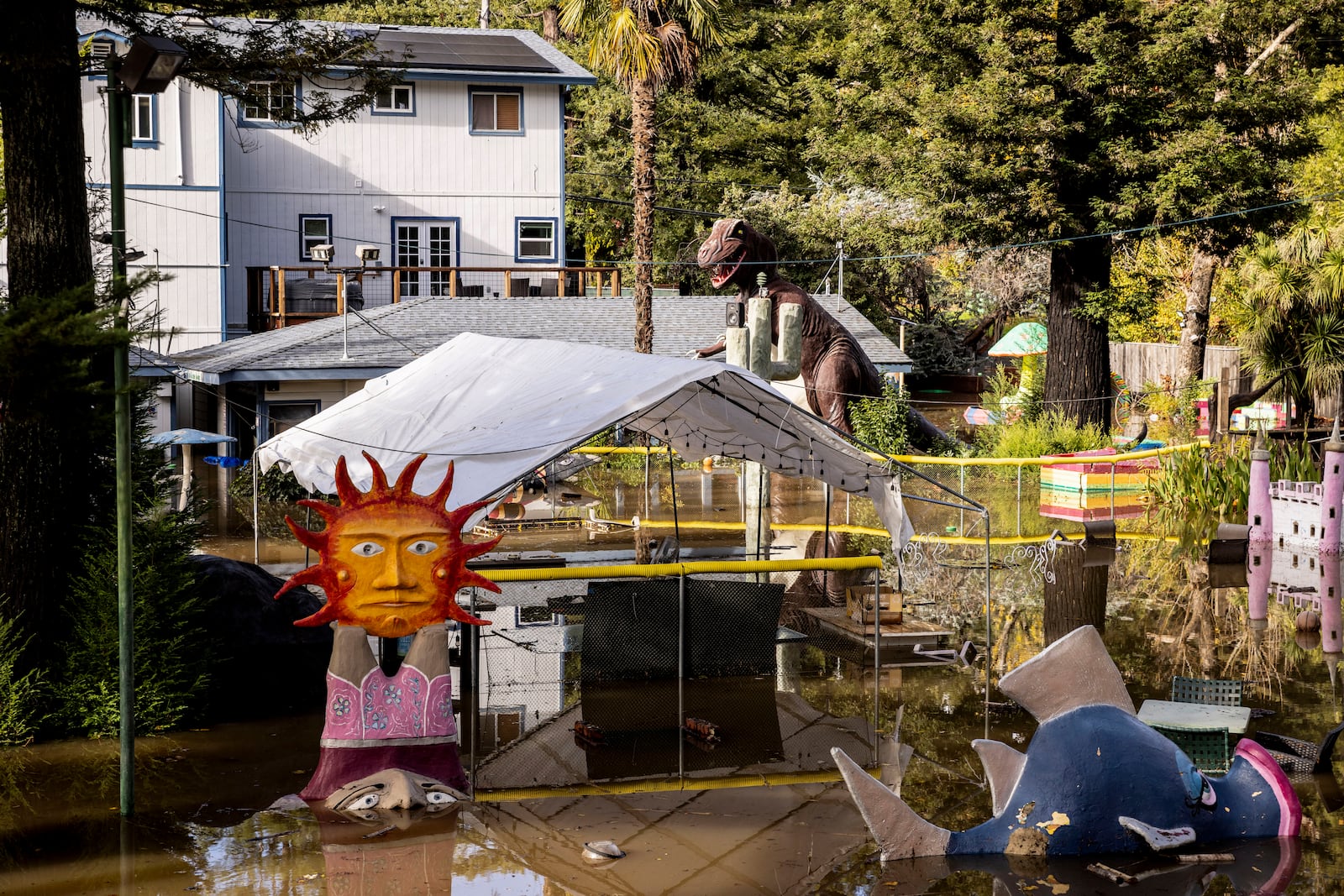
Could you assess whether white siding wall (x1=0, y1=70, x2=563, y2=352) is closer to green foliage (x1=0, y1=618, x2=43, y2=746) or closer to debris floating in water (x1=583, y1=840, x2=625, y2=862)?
green foliage (x1=0, y1=618, x2=43, y2=746)

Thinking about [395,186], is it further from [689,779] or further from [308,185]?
[689,779]

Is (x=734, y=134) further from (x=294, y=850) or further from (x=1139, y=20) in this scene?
(x=294, y=850)

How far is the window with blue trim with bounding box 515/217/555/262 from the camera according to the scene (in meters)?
39.6

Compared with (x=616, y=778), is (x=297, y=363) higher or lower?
higher

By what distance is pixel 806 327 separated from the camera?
23.2 m

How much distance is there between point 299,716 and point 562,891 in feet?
16.6

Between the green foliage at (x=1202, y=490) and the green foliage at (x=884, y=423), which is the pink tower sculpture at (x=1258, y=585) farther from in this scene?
the green foliage at (x=884, y=423)

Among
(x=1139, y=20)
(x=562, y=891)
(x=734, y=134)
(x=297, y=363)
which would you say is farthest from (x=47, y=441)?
(x=734, y=134)

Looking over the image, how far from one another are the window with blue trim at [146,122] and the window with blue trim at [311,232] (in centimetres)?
458

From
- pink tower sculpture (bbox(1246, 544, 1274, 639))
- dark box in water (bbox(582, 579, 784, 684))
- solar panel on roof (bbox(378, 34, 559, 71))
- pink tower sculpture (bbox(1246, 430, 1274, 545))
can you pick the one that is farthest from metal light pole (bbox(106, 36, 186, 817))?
solar panel on roof (bbox(378, 34, 559, 71))

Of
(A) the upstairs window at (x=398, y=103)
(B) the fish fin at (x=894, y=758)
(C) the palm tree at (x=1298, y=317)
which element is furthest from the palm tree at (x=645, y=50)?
(B) the fish fin at (x=894, y=758)

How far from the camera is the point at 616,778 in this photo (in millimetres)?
11328

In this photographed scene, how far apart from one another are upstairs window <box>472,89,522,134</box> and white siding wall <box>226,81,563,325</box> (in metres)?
0.20

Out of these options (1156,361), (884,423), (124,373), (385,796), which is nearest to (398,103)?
(884,423)
